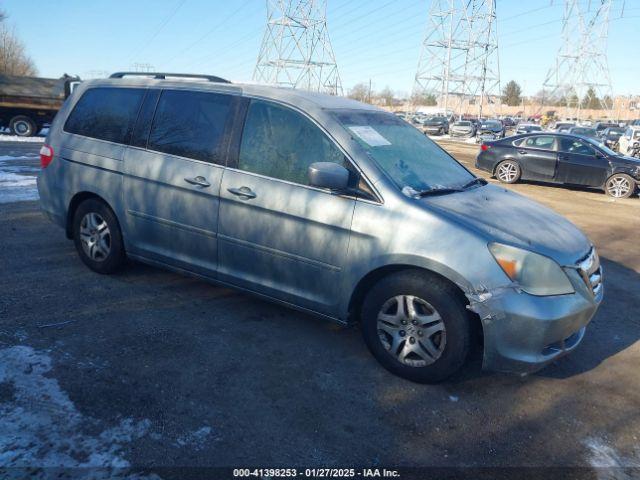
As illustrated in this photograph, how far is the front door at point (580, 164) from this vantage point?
13.3 m

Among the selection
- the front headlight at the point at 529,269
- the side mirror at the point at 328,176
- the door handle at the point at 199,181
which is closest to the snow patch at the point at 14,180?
the door handle at the point at 199,181

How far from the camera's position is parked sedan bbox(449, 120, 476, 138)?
132 ft

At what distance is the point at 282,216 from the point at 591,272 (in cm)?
214

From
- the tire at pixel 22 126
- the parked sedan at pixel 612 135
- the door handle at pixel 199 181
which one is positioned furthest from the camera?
the parked sedan at pixel 612 135

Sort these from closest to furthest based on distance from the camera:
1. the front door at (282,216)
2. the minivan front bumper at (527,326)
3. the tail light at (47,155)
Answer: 1. the minivan front bumper at (527,326)
2. the front door at (282,216)
3. the tail light at (47,155)

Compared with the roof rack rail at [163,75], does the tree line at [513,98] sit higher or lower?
higher

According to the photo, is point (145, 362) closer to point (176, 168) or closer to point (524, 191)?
point (176, 168)

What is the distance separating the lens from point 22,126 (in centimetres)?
1945

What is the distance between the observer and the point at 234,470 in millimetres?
2430

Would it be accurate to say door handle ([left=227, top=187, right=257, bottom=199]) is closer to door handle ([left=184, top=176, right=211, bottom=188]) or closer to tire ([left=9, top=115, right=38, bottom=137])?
door handle ([left=184, top=176, right=211, bottom=188])

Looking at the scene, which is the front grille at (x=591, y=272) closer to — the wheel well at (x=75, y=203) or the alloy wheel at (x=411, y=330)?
the alloy wheel at (x=411, y=330)

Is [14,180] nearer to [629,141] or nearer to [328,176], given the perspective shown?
[328,176]

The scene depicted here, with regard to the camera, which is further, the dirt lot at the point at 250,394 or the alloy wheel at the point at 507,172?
the alloy wheel at the point at 507,172

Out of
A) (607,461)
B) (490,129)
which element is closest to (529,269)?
(607,461)
